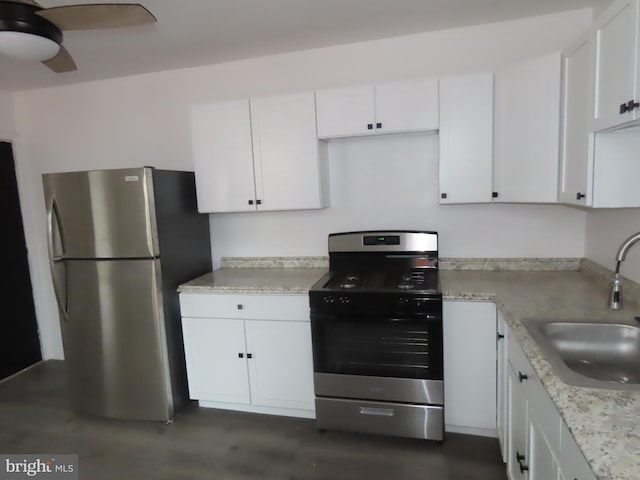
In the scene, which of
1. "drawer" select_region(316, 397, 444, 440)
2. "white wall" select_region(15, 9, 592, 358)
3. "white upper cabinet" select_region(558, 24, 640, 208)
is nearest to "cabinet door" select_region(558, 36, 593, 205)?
"white upper cabinet" select_region(558, 24, 640, 208)

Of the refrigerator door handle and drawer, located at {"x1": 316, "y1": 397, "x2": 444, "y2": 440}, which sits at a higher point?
the refrigerator door handle

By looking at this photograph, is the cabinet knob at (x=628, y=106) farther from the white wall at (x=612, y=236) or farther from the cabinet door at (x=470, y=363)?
the cabinet door at (x=470, y=363)

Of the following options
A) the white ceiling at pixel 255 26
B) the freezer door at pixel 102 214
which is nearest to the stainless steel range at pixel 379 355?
the freezer door at pixel 102 214

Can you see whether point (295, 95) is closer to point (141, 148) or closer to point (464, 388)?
point (141, 148)

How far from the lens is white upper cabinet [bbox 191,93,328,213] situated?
8.77 ft

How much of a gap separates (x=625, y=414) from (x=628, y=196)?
3.48ft

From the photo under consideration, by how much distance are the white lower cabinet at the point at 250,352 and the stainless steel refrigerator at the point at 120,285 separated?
0.14 metres

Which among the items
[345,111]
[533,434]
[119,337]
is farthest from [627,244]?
[119,337]

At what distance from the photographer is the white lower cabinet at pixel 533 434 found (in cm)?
108

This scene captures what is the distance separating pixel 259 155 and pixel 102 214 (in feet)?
3.51

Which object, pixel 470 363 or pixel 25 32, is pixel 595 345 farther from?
pixel 25 32

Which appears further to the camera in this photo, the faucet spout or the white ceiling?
the white ceiling

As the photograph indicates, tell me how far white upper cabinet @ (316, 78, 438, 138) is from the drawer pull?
166cm

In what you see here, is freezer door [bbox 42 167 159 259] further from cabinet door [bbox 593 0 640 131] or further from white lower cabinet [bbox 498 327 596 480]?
cabinet door [bbox 593 0 640 131]
